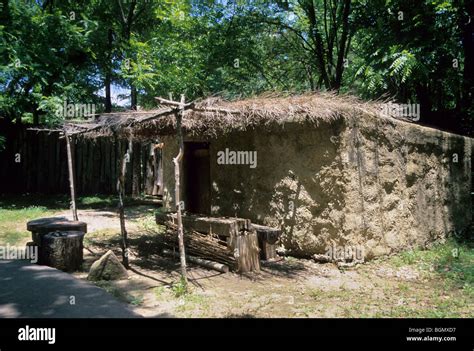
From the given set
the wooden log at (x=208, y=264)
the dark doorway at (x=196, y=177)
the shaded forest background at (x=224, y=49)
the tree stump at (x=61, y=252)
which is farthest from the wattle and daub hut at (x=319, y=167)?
the shaded forest background at (x=224, y=49)

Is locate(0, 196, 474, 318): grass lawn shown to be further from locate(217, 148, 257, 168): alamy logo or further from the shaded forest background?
the shaded forest background

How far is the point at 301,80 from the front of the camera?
63.5 feet

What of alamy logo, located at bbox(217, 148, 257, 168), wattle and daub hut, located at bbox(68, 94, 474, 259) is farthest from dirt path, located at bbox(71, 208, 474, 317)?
alamy logo, located at bbox(217, 148, 257, 168)

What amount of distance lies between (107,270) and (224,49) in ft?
33.0

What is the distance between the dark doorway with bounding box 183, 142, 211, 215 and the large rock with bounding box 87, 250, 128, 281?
3.90 m

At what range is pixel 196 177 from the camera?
34.0 ft

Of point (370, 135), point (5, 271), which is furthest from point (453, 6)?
point (5, 271)

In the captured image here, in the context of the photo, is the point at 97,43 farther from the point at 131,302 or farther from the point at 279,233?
the point at 131,302

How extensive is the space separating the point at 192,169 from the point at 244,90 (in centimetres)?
675

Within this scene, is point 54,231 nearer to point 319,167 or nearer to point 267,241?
point 267,241

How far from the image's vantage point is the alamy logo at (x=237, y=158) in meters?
8.20

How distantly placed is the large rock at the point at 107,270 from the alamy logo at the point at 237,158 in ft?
11.1
